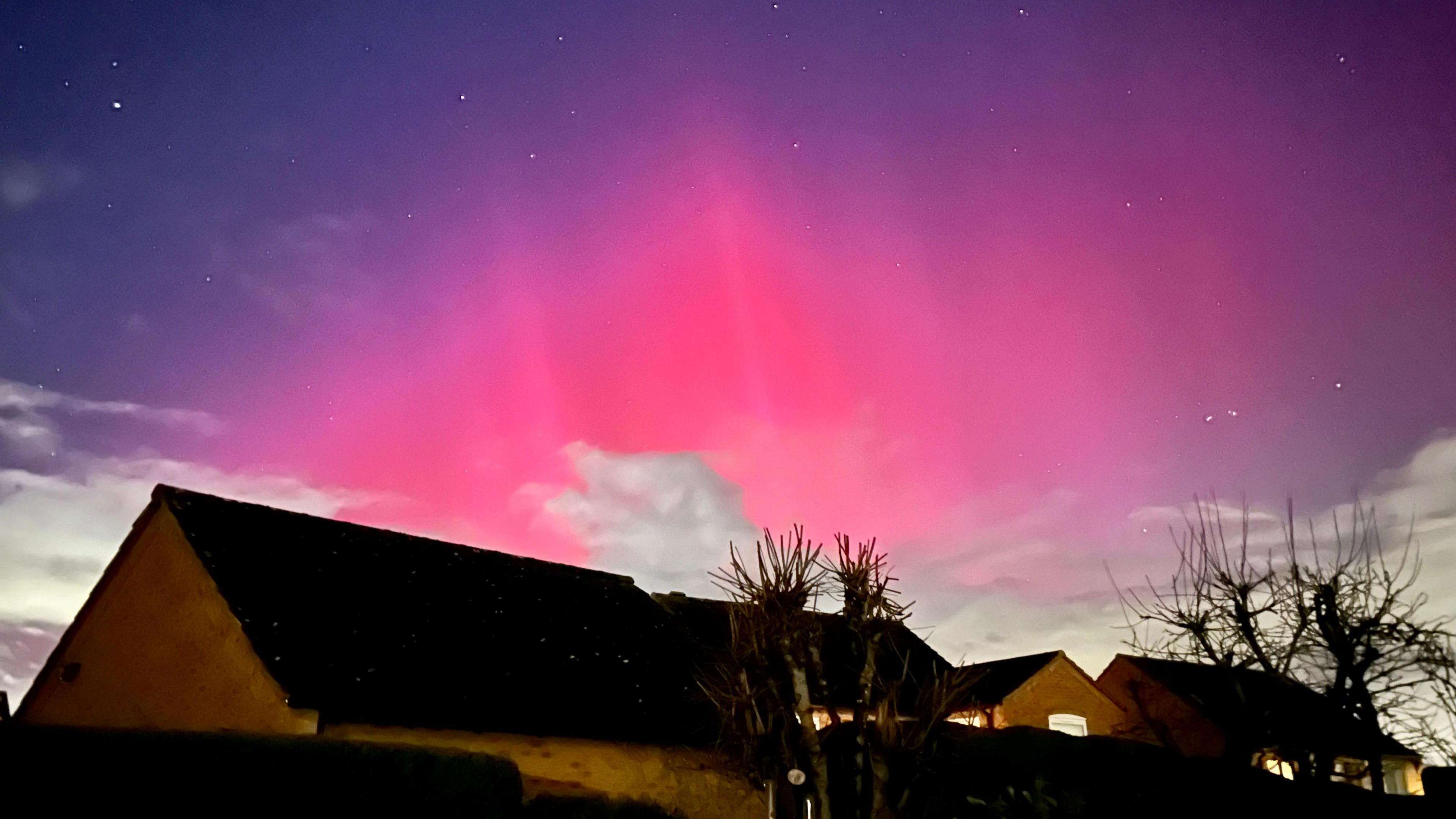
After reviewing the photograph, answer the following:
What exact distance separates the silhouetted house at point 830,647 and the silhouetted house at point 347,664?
341 cm

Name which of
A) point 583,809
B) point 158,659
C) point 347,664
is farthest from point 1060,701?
point 158,659

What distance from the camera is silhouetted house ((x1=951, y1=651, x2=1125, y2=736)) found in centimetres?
3444

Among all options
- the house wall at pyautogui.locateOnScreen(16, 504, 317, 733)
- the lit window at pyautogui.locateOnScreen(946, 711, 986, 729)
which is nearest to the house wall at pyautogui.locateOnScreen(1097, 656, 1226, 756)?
the lit window at pyautogui.locateOnScreen(946, 711, 986, 729)

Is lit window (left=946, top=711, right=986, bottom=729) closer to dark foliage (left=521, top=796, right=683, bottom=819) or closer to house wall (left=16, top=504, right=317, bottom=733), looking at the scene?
dark foliage (left=521, top=796, right=683, bottom=819)

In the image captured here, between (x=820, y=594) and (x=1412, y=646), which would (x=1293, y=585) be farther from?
(x=820, y=594)

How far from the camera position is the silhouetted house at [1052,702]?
113 feet

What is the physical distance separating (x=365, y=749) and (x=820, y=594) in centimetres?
807

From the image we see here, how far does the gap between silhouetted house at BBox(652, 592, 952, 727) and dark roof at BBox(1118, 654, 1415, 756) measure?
5816mm

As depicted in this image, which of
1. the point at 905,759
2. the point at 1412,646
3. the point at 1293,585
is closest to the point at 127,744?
the point at 905,759

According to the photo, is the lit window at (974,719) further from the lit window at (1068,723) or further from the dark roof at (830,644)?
the lit window at (1068,723)

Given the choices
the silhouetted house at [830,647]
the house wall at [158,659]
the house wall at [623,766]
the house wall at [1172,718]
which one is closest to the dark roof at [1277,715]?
the silhouetted house at [830,647]

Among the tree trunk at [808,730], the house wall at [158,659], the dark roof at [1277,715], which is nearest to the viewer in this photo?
the tree trunk at [808,730]

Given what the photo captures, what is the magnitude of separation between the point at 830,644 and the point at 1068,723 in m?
10.4

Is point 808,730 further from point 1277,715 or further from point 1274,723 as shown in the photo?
point 1274,723
